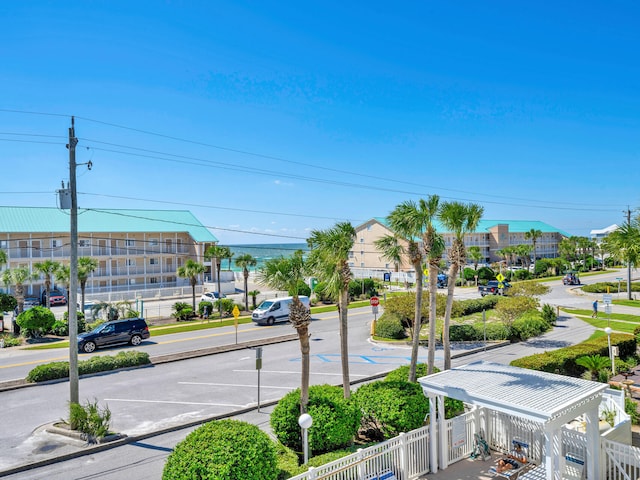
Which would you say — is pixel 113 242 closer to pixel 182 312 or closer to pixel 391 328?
pixel 182 312

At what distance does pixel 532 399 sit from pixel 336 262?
19.3ft

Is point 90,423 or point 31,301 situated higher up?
point 31,301

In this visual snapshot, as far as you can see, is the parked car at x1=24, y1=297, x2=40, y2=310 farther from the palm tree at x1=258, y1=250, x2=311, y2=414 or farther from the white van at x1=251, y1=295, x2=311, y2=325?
the palm tree at x1=258, y1=250, x2=311, y2=414

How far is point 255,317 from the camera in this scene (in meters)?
34.5

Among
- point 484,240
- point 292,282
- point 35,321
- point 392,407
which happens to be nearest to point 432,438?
point 392,407

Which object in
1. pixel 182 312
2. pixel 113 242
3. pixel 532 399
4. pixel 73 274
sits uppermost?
pixel 113 242

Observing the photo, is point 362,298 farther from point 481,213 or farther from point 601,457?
point 601,457

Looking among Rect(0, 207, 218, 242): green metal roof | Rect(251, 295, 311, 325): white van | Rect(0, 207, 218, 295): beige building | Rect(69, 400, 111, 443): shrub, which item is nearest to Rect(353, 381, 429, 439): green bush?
Rect(69, 400, 111, 443): shrub

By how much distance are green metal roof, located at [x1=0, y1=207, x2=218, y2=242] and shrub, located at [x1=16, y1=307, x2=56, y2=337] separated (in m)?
21.6

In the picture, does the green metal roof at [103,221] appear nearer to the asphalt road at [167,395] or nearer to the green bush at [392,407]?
the asphalt road at [167,395]

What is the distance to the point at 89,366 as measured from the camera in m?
20.7

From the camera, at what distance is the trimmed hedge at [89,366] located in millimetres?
19422

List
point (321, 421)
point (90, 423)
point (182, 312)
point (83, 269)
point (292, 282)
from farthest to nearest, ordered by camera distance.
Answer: point (182, 312)
point (83, 269)
point (90, 423)
point (292, 282)
point (321, 421)

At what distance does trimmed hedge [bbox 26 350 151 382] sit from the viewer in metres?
19.4
